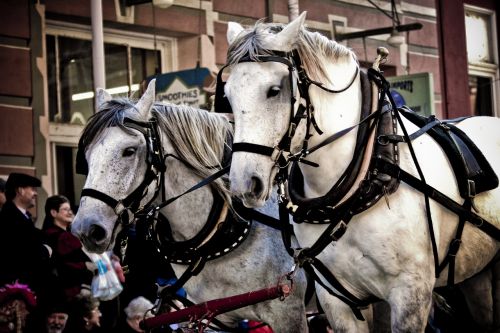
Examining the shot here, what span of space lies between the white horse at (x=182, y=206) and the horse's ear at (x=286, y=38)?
1460 millimetres

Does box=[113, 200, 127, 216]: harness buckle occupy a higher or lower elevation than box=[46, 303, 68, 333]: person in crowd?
higher

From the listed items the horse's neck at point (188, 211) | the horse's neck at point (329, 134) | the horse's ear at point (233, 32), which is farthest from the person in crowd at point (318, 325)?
the horse's ear at point (233, 32)

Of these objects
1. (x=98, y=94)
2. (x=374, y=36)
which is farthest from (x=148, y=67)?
(x=98, y=94)

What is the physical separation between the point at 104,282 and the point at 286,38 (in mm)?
3884

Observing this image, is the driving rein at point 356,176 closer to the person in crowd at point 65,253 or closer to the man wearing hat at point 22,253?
the man wearing hat at point 22,253

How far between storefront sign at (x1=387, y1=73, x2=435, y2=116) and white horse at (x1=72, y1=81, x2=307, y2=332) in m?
7.22

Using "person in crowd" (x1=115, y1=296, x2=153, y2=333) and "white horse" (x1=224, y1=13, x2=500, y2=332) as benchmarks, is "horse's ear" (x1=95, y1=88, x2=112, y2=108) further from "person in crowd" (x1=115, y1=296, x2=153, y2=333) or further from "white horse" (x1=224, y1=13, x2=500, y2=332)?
"person in crowd" (x1=115, y1=296, x2=153, y2=333)

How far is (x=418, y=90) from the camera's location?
13258 millimetres

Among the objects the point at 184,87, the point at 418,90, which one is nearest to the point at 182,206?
the point at 184,87

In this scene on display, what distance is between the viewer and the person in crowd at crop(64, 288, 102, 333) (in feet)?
26.3

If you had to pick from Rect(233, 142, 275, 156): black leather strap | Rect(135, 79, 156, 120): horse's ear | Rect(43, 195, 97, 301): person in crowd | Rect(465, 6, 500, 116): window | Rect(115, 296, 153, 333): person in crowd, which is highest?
Rect(465, 6, 500, 116): window

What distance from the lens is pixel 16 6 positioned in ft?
34.6

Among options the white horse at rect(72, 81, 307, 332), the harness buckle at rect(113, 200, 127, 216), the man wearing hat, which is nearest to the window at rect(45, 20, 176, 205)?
the man wearing hat

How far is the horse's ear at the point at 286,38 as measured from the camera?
4777 mm
